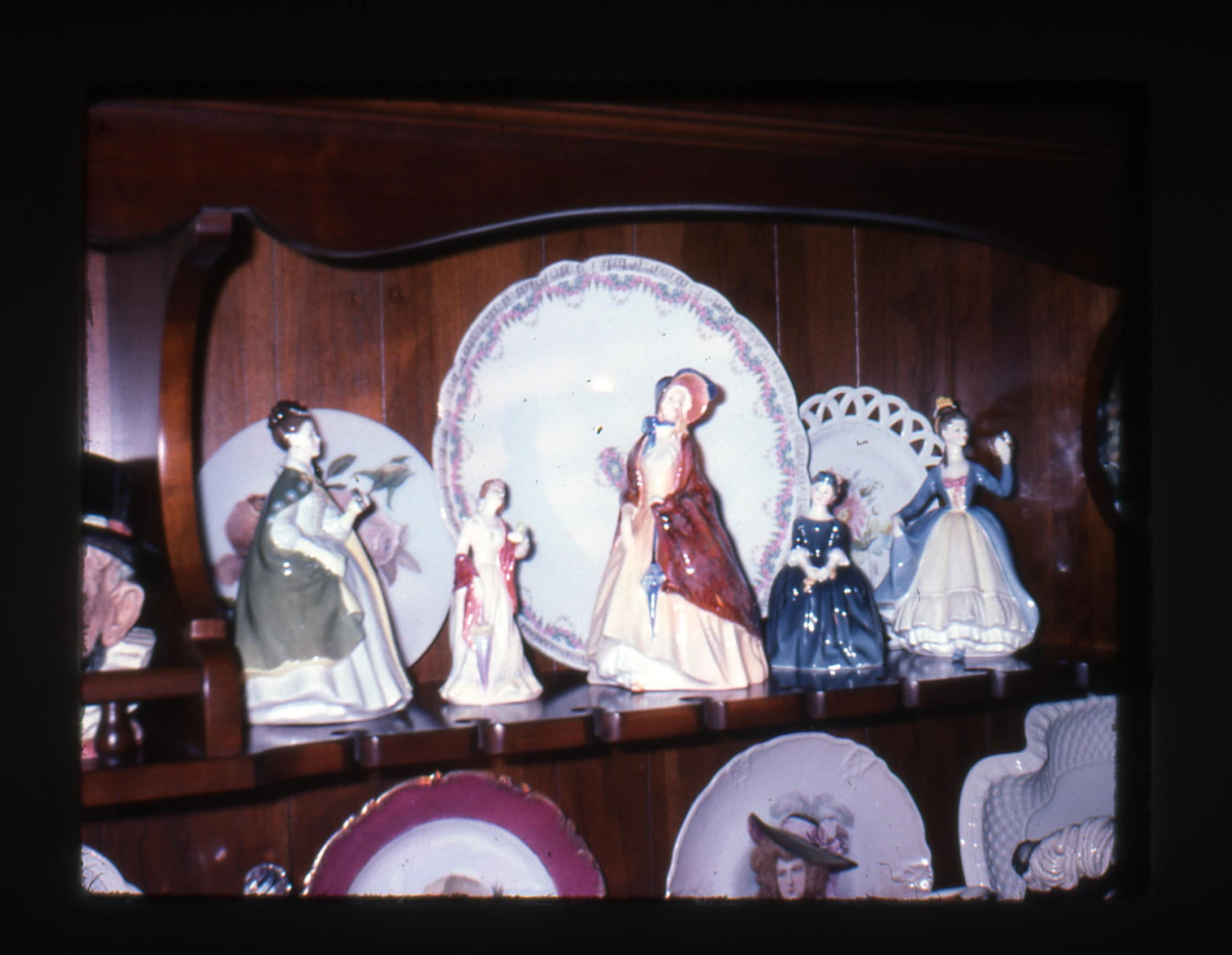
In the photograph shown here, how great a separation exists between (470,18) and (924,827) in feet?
2.62

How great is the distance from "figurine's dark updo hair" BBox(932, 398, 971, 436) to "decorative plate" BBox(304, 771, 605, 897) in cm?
51

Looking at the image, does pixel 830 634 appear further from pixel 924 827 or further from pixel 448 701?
pixel 448 701

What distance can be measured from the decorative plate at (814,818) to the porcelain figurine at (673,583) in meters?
0.12

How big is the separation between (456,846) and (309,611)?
232 millimetres

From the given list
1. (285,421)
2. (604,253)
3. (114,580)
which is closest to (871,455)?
(604,253)

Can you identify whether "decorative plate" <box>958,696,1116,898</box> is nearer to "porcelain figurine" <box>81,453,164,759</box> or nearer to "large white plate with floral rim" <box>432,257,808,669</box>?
"large white plate with floral rim" <box>432,257,808,669</box>

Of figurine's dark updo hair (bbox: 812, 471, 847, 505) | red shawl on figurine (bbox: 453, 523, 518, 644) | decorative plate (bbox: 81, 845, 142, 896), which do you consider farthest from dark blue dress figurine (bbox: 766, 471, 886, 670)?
decorative plate (bbox: 81, 845, 142, 896)

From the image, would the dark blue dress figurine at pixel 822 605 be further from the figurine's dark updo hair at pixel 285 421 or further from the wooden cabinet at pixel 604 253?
the figurine's dark updo hair at pixel 285 421

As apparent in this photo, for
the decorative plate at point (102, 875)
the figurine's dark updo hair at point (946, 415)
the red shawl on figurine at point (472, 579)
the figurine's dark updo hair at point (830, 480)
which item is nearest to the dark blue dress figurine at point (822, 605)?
the figurine's dark updo hair at point (830, 480)

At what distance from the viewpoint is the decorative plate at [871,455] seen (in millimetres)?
1043

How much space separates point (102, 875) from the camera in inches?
30.1

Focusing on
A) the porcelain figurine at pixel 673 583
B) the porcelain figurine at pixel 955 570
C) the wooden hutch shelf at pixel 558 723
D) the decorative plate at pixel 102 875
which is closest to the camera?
the wooden hutch shelf at pixel 558 723

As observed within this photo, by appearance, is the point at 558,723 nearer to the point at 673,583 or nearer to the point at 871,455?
the point at 673,583

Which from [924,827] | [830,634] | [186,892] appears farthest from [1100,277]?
[186,892]
